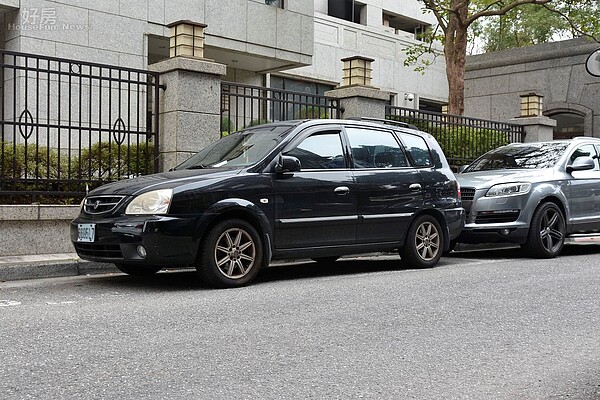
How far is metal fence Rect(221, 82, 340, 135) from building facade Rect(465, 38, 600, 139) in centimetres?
1418

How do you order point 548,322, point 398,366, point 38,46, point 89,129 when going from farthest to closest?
1. point 38,46
2. point 89,129
3. point 548,322
4. point 398,366

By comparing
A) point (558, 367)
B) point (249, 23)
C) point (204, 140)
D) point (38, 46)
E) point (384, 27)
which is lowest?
point (558, 367)

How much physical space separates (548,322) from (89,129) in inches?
257

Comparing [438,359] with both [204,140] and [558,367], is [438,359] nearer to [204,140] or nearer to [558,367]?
[558,367]

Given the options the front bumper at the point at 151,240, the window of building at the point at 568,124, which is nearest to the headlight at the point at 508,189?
the front bumper at the point at 151,240

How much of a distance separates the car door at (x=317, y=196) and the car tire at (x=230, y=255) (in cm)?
34

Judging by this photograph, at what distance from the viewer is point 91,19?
650 inches

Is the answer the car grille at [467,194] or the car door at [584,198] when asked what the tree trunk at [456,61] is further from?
the car grille at [467,194]

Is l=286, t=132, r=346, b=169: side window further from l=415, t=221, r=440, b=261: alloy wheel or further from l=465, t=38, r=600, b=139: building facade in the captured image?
l=465, t=38, r=600, b=139: building facade

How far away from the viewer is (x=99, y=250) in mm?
7262

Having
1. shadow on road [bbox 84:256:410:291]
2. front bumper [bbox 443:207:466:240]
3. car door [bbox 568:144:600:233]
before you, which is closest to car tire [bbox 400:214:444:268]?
front bumper [bbox 443:207:466:240]

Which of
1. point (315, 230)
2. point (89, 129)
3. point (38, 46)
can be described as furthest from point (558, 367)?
point (38, 46)

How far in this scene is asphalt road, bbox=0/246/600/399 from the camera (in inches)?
158

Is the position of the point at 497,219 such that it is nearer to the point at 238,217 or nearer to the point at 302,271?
the point at 302,271
